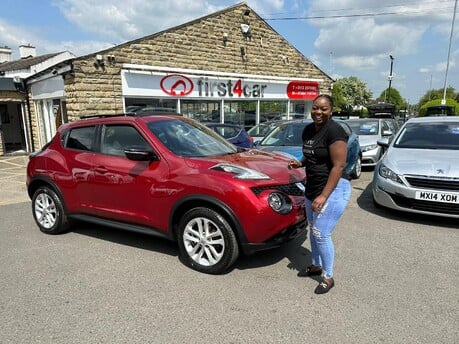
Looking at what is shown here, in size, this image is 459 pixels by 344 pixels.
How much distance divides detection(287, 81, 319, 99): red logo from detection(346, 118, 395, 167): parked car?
7.26m

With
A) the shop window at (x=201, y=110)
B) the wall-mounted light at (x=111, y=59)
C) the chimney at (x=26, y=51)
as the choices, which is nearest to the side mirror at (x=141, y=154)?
the wall-mounted light at (x=111, y=59)

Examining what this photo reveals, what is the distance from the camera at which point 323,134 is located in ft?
9.36

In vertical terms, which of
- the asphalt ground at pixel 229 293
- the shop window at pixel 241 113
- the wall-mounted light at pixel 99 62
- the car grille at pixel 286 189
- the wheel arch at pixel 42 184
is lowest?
the asphalt ground at pixel 229 293

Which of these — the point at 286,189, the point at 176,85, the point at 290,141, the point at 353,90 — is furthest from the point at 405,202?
the point at 353,90

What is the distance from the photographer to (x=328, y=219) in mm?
2951

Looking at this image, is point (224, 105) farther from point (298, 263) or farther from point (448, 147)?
point (298, 263)

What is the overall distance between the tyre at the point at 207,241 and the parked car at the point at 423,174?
2873mm

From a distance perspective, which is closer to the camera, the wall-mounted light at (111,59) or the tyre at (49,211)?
the tyre at (49,211)

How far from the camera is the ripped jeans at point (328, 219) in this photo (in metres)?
2.90

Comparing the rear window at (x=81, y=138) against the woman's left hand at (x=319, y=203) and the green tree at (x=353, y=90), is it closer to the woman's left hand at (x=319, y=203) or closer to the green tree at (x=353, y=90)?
the woman's left hand at (x=319, y=203)

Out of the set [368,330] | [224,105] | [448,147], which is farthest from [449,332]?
[224,105]

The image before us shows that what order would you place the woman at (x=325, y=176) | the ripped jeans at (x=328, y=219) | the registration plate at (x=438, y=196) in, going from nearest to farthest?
the woman at (x=325, y=176), the ripped jeans at (x=328, y=219), the registration plate at (x=438, y=196)

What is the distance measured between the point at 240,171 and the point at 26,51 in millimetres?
22839

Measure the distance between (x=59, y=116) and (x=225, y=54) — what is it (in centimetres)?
682
